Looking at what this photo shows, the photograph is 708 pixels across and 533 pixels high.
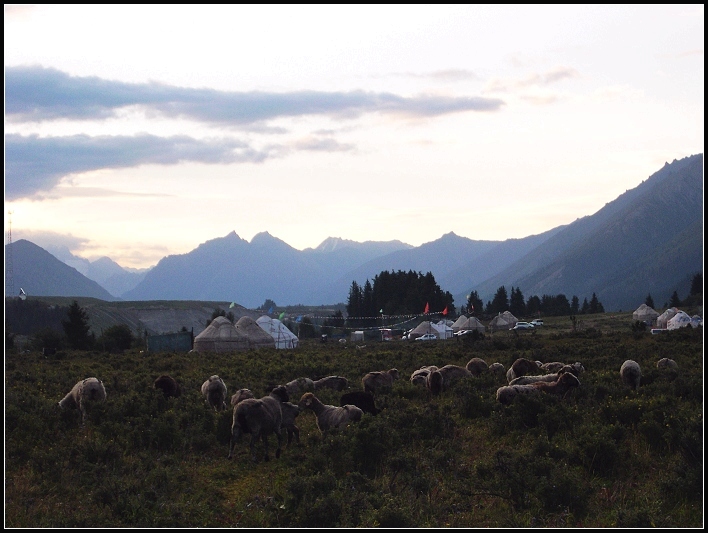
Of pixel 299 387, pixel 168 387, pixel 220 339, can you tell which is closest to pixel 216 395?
pixel 168 387

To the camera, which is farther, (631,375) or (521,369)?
(521,369)

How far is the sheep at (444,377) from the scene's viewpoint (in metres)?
23.4

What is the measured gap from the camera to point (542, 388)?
64.0ft

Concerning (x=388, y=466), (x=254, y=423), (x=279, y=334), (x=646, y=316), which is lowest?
(x=646, y=316)

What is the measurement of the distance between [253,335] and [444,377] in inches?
1864

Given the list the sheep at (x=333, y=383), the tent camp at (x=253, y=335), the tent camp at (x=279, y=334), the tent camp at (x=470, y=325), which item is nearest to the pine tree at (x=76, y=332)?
the tent camp at (x=253, y=335)

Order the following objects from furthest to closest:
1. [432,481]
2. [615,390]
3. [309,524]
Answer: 1. [615,390]
2. [432,481]
3. [309,524]

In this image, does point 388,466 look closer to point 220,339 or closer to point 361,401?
point 361,401

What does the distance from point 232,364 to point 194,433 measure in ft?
75.9

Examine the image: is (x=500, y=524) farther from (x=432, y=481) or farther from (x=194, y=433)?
(x=194, y=433)

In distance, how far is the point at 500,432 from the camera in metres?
16.4

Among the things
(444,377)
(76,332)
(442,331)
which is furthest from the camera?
(442,331)

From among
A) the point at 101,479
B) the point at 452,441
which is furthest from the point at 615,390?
the point at 101,479

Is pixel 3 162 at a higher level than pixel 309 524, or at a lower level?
higher
